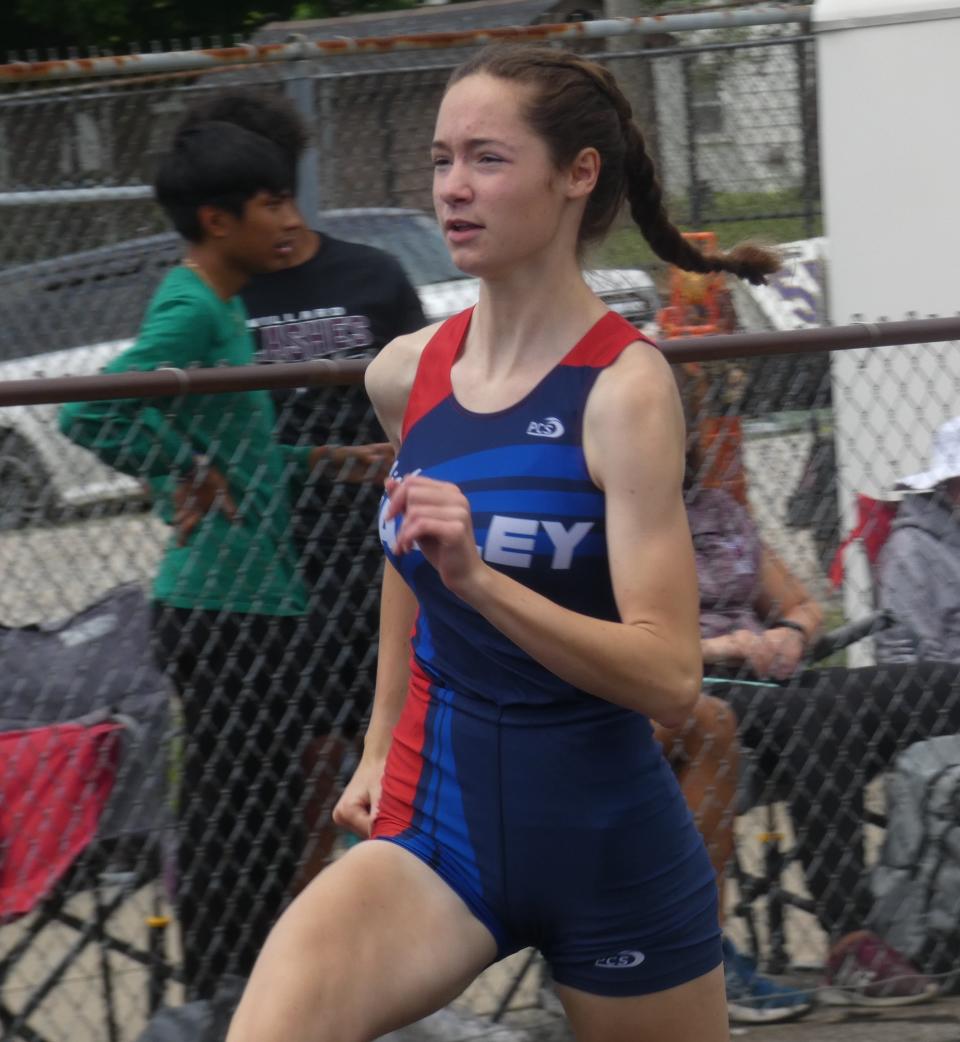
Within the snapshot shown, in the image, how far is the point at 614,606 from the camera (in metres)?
2.23

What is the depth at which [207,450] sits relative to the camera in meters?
3.43

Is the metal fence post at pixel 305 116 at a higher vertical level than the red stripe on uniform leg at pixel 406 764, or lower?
higher

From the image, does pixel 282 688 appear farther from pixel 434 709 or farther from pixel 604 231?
pixel 604 231

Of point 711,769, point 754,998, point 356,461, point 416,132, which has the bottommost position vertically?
point 754,998

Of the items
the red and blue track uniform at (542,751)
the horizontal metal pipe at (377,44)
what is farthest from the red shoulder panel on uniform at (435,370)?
the horizontal metal pipe at (377,44)

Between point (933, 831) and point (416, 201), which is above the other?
point (416, 201)

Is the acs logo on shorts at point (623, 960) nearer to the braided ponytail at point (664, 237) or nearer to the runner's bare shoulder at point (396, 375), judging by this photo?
the runner's bare shoulder at point (396, 375)

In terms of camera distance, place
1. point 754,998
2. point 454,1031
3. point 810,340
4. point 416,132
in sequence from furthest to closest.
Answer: point 416,132, point 754,998, point 454,1031, point 810,340

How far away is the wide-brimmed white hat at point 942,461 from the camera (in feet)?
A: 13.0

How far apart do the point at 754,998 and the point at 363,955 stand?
1969 mm

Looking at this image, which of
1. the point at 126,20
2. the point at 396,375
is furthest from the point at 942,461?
the point at 126,20

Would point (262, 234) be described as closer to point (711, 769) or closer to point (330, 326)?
point (330, 326)

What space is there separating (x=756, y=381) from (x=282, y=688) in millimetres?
1206

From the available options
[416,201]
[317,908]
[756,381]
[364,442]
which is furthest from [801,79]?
[317,908]
